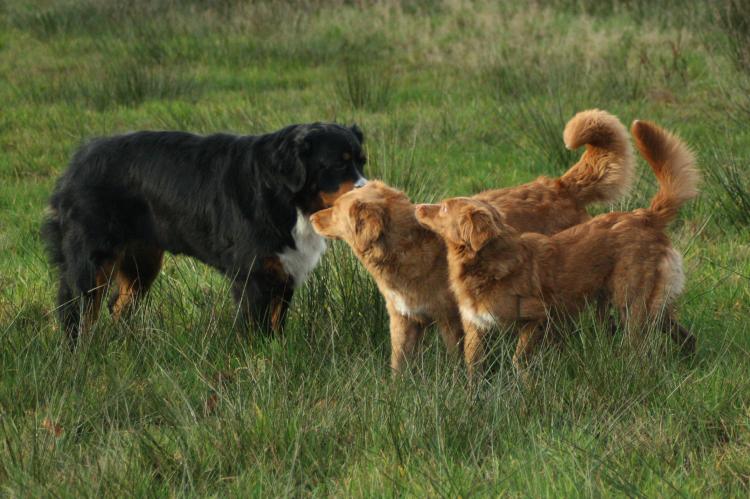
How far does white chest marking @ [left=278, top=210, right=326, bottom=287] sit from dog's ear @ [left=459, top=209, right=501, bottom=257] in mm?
1062

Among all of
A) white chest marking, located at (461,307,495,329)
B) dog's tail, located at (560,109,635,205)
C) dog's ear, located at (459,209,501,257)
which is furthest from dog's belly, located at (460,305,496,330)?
dog's tail, located at (560,109,635,205)

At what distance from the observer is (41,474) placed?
145 inches

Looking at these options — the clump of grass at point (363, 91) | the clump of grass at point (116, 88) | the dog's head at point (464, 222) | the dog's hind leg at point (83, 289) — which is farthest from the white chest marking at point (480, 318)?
the clump of grass at point (116, 88)

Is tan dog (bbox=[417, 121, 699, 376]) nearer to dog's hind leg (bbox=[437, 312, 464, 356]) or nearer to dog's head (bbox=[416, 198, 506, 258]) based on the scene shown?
dog's head (bbox=[416, 198, 506, 258])

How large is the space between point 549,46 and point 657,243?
8.58 metres

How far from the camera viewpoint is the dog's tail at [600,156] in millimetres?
5324

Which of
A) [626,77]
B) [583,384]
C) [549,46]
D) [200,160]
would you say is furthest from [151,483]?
[549,46]

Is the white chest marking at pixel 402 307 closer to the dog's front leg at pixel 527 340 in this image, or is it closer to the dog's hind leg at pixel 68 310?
the dog's front leg at pixel 527 340

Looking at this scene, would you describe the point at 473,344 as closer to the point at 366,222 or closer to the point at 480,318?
the point at 480,318

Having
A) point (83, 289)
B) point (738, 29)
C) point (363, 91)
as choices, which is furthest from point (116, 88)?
point (738, 29)

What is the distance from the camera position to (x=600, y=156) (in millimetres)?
5418

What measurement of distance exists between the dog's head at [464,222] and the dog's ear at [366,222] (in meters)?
0.19

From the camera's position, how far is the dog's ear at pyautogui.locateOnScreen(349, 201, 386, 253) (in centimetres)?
487

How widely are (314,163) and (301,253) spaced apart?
47cm
